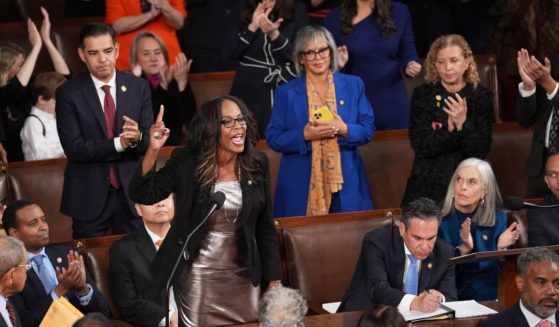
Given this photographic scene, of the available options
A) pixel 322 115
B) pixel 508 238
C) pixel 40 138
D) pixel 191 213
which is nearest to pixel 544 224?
pixel 508 238

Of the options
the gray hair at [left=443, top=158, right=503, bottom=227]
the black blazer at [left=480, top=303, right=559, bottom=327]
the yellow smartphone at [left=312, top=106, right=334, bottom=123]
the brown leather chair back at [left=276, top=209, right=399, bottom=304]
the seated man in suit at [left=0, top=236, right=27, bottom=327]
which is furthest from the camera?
the yellow smartphone at [left=312, top=106, right=334, bottom=123]

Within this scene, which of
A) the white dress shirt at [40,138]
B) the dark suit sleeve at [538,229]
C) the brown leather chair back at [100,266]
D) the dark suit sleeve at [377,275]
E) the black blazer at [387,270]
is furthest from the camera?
the white dress shirt at [40,138]

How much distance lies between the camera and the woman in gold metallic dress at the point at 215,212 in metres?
4.39

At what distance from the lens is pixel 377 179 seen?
6.61 meters

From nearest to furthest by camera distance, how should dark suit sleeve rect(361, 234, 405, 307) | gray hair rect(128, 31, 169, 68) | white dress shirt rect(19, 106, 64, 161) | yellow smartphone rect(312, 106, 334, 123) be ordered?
dark suit sleeve rect(361, 234, 405, 307), yellow smartphone rect(312, 106, 334, 123), white dress shirt rect(19, 106, 64, 161), gray hair rect(128, 31, 169, 68)

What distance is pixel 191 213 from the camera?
14.5 ft

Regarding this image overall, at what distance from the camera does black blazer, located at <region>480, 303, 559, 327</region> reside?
171 inches

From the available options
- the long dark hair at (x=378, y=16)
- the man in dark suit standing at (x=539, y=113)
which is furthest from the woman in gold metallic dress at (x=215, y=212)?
the long dark hair at (x=378, y=16)

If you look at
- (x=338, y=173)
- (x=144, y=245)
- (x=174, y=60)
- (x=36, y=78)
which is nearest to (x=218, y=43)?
(x=174, y=60)

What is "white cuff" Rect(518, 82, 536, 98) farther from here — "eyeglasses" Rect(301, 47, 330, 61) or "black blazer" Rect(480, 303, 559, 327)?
"black blazer" Rect(480, 303, 559, 327)

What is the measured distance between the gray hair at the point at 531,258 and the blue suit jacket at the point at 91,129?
6.03 feet

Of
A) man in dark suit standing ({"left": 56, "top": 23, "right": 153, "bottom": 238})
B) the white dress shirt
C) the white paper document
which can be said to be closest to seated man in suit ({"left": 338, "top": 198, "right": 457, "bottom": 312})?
the white paper document

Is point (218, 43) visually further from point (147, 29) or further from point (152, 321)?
point (152, 321)

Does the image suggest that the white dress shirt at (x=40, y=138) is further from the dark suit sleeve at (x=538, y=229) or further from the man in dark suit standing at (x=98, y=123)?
the dark suit sleeve at (x=538, y=229)
